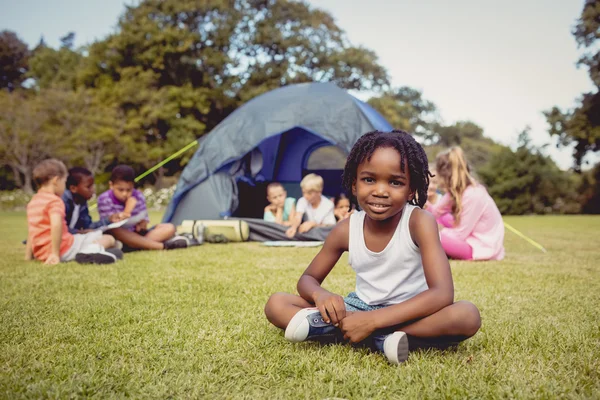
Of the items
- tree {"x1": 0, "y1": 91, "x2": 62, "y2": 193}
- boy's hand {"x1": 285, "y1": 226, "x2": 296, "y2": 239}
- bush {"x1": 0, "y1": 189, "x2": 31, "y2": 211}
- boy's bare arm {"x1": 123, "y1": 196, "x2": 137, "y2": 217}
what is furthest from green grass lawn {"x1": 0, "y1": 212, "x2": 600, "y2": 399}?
tree {"x1": 0, "y1": 91, "x2": 62, "y2": 193}

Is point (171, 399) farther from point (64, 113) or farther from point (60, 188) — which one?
point (64, 113)

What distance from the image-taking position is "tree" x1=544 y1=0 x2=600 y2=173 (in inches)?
657

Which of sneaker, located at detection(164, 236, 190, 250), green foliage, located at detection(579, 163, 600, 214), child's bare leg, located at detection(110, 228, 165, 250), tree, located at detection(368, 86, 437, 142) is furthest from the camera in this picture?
tree, located at detection(368, 86, 437, 142)

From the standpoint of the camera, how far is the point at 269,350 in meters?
1.72

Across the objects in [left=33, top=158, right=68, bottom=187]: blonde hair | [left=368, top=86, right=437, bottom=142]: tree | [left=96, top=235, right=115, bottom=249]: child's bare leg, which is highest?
[left=368, top=86, right=437, bottom=142]: tree

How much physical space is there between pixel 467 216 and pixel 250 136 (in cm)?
284

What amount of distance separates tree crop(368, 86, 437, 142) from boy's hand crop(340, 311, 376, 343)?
67.4ft

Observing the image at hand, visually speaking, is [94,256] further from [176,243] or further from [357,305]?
[357,305]

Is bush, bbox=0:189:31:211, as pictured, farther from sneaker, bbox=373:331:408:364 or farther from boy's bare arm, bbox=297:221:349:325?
sneaker, bbox=373:331:408:364

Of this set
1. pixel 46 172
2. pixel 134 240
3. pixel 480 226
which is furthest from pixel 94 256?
pixel 480 226

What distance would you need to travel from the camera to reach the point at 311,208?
5695mm

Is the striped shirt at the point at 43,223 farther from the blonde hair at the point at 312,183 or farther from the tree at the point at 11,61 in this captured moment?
the tree at the point at 11,61

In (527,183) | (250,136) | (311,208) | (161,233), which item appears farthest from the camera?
(527,183)

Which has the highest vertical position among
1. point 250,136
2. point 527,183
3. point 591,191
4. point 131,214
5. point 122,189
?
point 250,136
